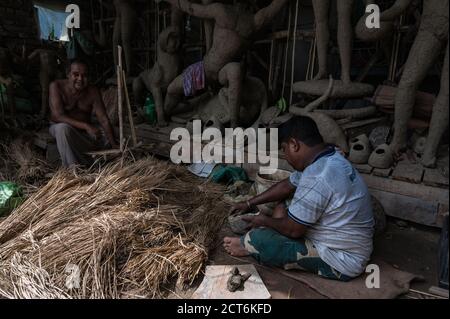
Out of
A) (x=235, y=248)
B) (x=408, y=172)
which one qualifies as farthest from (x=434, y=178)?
(x=235, y=248)

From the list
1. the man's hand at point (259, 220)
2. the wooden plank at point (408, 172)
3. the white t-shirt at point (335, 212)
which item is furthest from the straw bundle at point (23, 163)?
the wooden plank at point (408, 172)

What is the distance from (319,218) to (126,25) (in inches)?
207

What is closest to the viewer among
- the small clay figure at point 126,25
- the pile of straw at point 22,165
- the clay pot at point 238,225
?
the clay pot at point 238,225

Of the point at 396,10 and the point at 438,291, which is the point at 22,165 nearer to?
the point at 438,291

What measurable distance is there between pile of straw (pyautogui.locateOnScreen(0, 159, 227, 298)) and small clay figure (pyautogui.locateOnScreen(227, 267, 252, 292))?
25 cm

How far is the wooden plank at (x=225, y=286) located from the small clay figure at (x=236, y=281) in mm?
19

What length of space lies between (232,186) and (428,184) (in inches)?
71.0

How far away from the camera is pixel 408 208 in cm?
296

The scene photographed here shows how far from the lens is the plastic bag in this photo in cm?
292

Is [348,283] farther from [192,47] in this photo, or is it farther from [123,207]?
[192,47]

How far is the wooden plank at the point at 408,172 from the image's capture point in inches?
117

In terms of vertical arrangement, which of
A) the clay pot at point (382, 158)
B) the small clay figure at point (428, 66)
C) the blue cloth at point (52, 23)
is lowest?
the clay pot at point (382, 158)

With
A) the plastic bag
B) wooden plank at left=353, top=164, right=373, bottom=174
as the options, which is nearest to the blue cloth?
the plastic bag

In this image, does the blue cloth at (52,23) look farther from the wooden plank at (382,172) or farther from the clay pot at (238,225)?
the wooden plank at (382,172)
